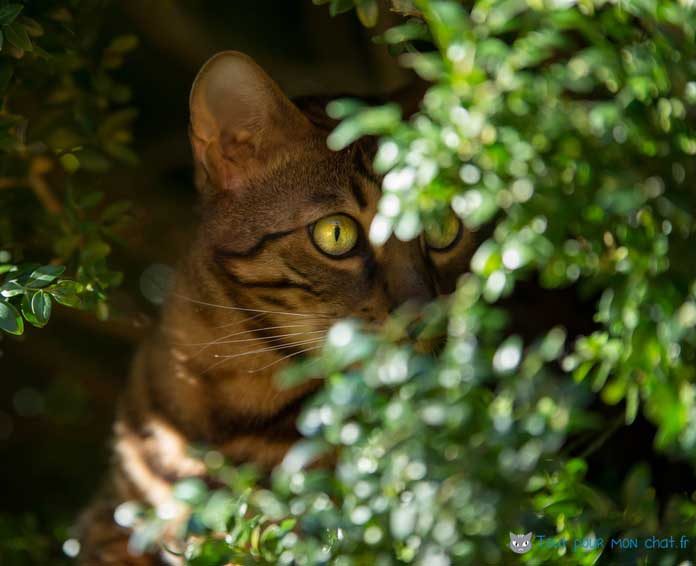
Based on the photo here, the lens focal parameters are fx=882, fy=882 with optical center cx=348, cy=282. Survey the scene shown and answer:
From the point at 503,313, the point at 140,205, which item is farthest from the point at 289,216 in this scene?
the point at 140,205

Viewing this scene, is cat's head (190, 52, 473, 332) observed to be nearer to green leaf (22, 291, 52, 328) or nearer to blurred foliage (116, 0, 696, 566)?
green leaf (22, 291, 52, 328)

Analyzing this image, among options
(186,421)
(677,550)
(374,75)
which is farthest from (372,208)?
(374,75)

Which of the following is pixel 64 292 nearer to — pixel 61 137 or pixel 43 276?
pixel 43 276

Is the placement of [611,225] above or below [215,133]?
above

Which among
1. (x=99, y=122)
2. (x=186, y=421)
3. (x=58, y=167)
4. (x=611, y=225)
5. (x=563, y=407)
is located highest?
(x=611, y=225)

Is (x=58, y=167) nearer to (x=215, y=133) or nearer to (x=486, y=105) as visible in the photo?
(x=215, y=133)

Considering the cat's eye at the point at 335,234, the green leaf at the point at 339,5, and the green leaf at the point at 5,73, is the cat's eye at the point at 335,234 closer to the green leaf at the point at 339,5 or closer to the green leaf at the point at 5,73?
the green leaf at the point at 339,5

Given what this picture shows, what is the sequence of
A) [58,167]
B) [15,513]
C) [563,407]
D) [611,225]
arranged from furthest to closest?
[15,513] → [58,167] → [611,225] → [563,407]

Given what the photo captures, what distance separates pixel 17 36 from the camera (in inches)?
71.4

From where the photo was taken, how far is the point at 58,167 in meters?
2.82

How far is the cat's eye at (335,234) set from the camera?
2023 millimetres

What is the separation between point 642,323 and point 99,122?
5.64ft

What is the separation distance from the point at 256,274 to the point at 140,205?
1.26 meters

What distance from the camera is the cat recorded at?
1.39 meters
